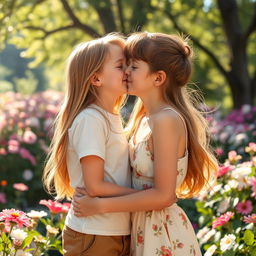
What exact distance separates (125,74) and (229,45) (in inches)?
312

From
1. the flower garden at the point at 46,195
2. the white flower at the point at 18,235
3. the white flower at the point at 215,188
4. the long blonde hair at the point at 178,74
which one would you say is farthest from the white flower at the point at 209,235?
the white flower at the point at 18,235

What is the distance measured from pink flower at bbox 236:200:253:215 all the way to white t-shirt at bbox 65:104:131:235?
3.40 feet

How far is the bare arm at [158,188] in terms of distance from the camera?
8.25 ft

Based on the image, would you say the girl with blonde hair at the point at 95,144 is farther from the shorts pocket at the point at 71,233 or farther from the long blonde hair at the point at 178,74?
the long blonde hair at the point at 178,74

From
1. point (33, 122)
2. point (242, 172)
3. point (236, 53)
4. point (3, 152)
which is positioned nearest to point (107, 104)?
point (242, 172)

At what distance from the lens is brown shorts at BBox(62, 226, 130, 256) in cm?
258

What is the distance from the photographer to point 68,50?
45.6 feet

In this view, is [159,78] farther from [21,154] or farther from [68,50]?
[68,50]

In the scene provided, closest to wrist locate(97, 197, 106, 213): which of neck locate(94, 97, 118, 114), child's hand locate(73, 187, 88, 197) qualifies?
child's hand locate(73, 187, 88, 197)

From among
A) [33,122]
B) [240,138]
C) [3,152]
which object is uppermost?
[33,122]

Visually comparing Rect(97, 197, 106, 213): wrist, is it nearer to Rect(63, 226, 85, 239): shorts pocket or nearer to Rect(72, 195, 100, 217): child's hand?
Rect(72, 195, 100, 217): child's hand

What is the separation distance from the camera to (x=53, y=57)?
1479 centimetres

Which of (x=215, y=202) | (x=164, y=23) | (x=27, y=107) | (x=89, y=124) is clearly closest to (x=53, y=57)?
(x=164, y=23)

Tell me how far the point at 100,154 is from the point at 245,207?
1331 mm
